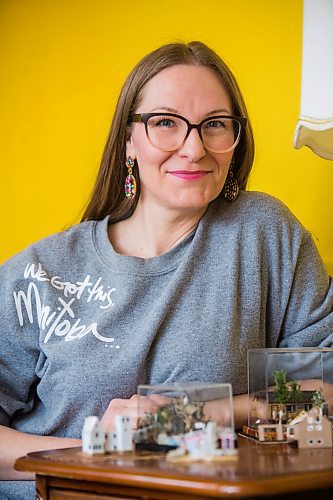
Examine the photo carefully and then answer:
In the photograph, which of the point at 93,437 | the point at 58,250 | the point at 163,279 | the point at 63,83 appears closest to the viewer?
the point at 93,437

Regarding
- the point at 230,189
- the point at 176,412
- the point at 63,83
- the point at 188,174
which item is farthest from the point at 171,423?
the point at 63,83

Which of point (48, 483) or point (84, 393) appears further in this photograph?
point (84, 393)

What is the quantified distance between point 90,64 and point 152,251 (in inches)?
27.0

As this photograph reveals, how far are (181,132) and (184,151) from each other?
0.04 metres

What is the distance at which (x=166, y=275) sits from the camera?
5.46ft

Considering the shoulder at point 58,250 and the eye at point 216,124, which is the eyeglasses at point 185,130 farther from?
the shoulder at point 58,250

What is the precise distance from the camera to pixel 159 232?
1.73 meters

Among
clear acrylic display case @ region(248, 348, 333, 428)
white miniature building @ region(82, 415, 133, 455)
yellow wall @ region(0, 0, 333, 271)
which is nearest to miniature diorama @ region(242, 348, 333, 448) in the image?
clear acrylic display case @ region(248, 348, 333, 428)

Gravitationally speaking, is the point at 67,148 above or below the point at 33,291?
above

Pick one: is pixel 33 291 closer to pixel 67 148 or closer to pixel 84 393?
pixel 84 393

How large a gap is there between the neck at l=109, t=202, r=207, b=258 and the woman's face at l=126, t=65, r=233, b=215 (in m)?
0.02

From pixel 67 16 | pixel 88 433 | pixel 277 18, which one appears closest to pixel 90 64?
pixel 67 16

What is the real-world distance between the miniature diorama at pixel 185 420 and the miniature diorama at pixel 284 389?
10cm

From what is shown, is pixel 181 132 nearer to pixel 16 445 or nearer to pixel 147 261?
pixel 147 261
